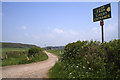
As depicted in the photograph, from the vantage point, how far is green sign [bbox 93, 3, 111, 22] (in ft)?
23.6

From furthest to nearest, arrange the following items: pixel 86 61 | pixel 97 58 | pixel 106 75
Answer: pixel 86 61, pixel 97 58, pixel 106 75

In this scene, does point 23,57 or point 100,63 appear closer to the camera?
point 100,63

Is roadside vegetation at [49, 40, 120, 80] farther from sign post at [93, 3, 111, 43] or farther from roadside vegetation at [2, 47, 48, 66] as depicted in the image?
roadside vegetation at [2, 47, 48, 66]

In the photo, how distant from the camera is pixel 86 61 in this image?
17.8 feet

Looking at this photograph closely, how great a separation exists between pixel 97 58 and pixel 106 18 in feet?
12.4

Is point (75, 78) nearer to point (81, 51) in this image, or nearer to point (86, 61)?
point (86, 61)

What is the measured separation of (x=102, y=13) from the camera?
24.9ft

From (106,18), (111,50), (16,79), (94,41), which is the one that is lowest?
(16,79)

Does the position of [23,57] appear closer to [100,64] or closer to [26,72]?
[26,72]

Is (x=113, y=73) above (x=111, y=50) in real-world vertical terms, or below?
below

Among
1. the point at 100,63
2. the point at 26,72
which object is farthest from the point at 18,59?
the point at 100,63

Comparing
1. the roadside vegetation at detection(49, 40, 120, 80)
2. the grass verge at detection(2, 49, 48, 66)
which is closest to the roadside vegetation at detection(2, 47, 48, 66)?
the grass verge at detection(2, 49, 48, 66)

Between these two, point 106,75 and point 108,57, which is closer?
point 106,75

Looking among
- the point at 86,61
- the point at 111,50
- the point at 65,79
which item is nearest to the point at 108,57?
the point at 111,50
